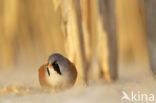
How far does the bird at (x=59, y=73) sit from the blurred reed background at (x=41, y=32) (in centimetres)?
162

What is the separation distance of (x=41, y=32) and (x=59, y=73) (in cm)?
184

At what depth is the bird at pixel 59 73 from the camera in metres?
2.31

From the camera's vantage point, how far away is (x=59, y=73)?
7.64 ft

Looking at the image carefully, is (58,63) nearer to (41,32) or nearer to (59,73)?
(59,73)

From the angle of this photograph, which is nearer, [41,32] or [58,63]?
[58,63]

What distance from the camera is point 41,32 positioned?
4.12 metres

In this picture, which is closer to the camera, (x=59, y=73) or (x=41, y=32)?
(x=59, y=73)

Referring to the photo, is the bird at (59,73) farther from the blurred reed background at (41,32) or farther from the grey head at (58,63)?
the blurred reed background at (41,32)

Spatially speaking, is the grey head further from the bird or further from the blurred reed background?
the blurred reed background

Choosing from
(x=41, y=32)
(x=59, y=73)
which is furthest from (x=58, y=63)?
(x=41, y=32)

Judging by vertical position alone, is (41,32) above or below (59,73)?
above

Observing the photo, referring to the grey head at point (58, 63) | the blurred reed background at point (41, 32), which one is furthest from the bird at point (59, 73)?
the blurred reed background at point (41, 32)

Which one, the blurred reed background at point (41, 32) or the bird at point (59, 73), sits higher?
the blurred reed background at point (41, 32)

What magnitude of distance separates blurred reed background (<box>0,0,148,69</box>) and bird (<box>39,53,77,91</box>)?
1620 millimetres
